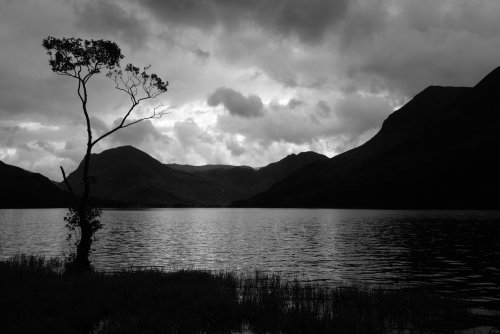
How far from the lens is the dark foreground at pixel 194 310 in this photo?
59.7 feet

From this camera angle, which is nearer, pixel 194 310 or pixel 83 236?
pixel 194 310

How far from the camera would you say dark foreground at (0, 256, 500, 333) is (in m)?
18.2

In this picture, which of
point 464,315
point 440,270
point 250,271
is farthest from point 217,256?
point 464,315

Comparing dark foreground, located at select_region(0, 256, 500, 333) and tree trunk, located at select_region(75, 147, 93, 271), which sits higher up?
tree trunk, located at select_region(75, 147, 93, 271)

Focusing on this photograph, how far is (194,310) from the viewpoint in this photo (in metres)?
21.2

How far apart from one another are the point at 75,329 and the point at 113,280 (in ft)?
36.5

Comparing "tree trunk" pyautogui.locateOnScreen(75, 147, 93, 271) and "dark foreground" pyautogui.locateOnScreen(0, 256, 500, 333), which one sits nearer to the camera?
"dark foreground" pyautogui.locateOnScreen(0, 256, 500, 333)

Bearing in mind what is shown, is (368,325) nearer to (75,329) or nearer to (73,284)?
(75,329)

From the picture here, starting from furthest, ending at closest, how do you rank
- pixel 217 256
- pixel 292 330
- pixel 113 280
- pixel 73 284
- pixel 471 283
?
pixel 217 256 → pixel 471 283 → pixel 113 280 → pixel 73 284 → pixel 292 330

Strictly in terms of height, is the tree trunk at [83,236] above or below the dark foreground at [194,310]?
above

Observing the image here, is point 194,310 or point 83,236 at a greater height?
point 83,236

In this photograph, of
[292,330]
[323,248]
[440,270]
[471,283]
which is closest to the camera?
[292,330]

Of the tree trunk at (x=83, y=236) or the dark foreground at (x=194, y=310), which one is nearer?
the dark foreground at (x=194, y=310)

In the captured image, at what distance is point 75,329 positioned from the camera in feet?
57.1
